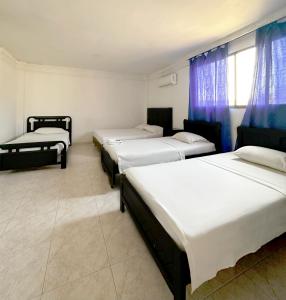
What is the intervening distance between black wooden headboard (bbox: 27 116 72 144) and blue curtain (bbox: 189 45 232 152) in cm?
352

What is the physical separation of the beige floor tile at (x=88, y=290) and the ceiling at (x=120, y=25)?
2.62m

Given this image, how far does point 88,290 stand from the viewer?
109 centimetres

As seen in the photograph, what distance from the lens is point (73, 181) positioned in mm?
2727

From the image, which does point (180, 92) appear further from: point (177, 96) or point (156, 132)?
point (156, 132)

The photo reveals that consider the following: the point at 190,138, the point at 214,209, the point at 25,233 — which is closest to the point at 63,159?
the point at 25,233

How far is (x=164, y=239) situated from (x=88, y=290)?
1.94ft

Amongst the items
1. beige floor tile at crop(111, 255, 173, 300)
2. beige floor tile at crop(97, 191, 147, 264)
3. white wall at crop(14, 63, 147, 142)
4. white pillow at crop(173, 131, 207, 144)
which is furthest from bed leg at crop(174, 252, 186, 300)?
white wall at crop(14, 63, 147, 142)

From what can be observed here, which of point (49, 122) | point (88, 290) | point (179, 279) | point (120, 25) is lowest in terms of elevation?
point (88, 290)

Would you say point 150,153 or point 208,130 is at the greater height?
point 208,130

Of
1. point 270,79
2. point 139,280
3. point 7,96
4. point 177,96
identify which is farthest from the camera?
point 177,96

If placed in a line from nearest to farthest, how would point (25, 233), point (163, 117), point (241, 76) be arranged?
point (25, 233) → point (241, 76) → point (163, 117)

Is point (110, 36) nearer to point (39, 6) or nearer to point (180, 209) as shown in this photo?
point (39, 6)

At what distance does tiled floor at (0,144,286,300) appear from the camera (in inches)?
42.6

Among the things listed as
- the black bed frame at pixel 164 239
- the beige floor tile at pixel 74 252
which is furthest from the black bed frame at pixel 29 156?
the black bed frame at pixel 164 239
